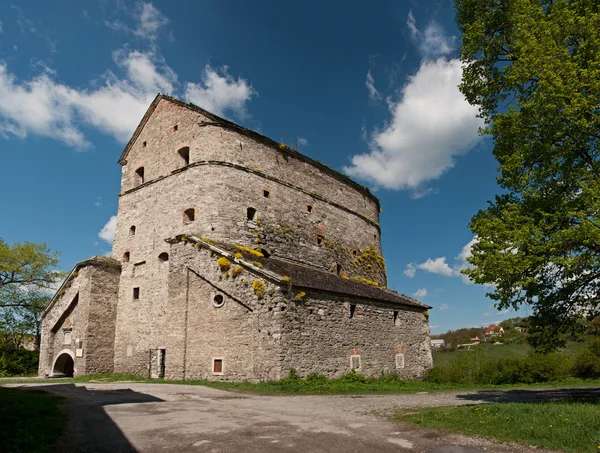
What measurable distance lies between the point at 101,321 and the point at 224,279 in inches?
363

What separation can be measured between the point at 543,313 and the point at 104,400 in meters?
11.9

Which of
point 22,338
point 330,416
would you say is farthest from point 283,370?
point 22,338

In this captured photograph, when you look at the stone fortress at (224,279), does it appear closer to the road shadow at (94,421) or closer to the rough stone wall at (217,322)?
the rough stone wall at (217,322)

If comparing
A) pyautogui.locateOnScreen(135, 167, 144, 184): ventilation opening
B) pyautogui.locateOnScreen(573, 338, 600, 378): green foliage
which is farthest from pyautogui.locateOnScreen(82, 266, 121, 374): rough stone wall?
Result: pyautogui.locateOnScreen(573, 338, 600, 378): green foliage

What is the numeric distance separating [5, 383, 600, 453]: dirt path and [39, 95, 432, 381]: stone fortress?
4565 mm

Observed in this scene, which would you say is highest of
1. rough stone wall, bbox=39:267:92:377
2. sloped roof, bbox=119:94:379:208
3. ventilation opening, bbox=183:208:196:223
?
sloped roof, bbox=119:94:379:208

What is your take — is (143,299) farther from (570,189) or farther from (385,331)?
(570,189)

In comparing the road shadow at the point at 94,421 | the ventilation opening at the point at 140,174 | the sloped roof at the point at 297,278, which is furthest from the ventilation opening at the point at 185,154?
the road shadow at the point at 94,421

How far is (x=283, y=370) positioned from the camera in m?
15.0

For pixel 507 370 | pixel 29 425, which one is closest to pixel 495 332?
pixel 507 370

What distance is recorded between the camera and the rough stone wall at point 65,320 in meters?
21.9

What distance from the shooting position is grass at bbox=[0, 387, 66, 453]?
5949 mm

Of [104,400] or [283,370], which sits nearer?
[104,400]

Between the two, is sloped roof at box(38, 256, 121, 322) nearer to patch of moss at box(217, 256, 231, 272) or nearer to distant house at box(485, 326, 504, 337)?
patch of moss at box(217, 256, 231, 272)
